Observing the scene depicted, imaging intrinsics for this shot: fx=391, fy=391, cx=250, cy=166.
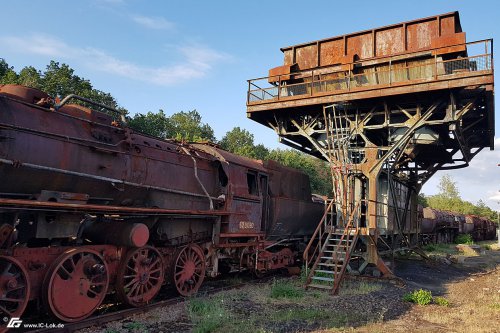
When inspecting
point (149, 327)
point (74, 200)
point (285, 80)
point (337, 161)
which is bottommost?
point (149, 327)

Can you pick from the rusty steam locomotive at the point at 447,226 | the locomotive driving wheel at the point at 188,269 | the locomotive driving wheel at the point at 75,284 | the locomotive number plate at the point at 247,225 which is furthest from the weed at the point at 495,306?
the rusty steam locomotive at the point at 447,226

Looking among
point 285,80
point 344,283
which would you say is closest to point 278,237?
point 344,283

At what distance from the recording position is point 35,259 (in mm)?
6316

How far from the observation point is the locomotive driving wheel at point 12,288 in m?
5.70

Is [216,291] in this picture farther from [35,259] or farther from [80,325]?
[35,259]

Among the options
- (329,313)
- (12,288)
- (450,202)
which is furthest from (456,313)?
(450,202)

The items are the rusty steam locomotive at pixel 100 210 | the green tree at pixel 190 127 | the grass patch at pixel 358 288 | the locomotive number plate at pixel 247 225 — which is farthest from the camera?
the green tree at pixel 190 127

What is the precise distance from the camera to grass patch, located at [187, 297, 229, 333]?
6.81 metres

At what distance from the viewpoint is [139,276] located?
316 inches

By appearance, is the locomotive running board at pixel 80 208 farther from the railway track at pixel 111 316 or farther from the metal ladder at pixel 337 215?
the metal ladder at pixel 337 215

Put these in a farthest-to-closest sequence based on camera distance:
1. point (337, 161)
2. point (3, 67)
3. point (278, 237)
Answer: point (3, 67) → point (337, 161) → point (278, 237)

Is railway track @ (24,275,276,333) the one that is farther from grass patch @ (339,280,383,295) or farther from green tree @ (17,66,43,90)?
green tree @ (17,66,43,90)

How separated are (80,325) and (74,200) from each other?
2.10 metres

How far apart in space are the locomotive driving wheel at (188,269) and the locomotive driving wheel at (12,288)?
11.7 ft
